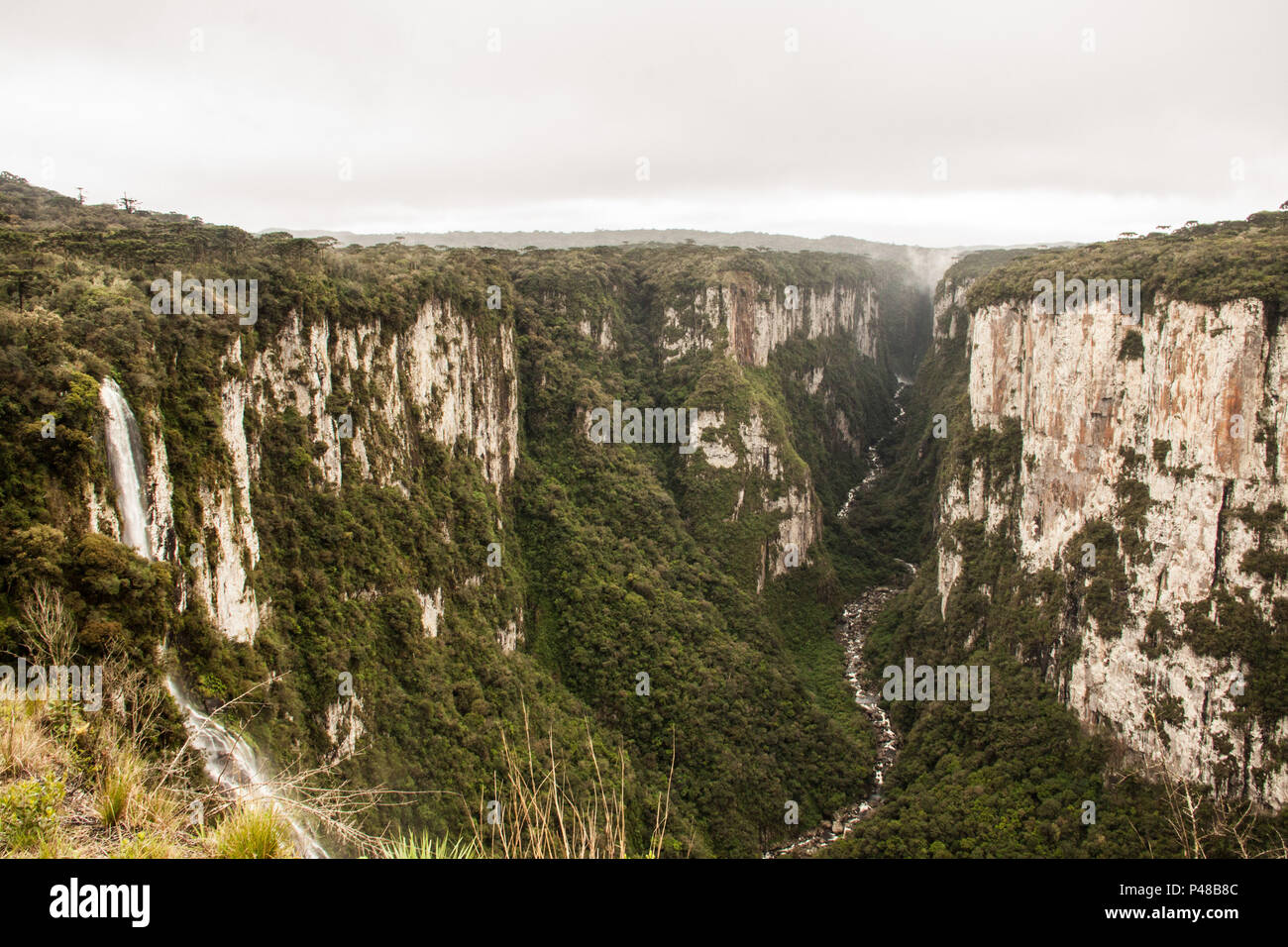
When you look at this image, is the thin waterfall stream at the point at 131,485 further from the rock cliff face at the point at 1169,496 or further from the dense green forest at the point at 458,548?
the rock cliff face at the point at 1169,496

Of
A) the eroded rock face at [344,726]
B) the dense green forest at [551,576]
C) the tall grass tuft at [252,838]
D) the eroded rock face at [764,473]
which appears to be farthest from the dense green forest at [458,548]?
the tall grass tuft at [252,838]

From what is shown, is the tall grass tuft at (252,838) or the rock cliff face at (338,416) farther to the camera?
the rock cliff face at (338,416)

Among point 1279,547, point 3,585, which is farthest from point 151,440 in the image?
point 1279,547

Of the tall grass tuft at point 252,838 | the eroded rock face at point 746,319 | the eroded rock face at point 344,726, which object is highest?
the eroded rock face at point 746,319

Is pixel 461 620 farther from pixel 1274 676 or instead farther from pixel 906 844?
pixel 1274 676
